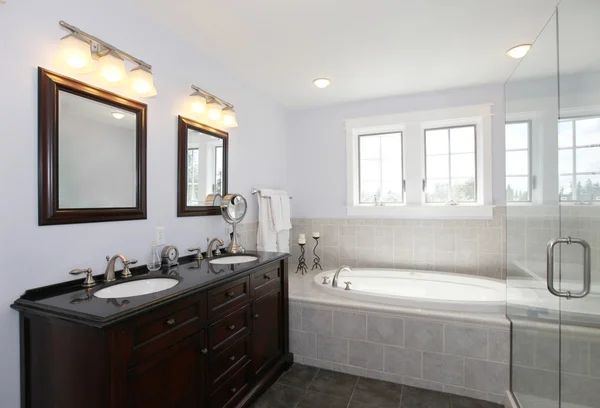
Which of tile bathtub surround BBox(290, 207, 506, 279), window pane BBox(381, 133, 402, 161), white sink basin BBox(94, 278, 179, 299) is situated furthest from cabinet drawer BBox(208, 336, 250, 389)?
window pane BBox(381, 133, 402, 161)

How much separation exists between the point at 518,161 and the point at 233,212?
207 centimetres

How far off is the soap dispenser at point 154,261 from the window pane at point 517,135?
237 centimetres

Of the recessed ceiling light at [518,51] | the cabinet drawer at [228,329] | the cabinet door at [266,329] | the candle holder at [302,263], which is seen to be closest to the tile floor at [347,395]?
the cabinet door at [266,329]

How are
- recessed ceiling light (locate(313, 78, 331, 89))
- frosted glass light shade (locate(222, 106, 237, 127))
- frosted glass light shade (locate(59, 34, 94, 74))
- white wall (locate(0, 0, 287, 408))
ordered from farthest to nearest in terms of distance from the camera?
recessed ceiling light (locate(313, 78, 331, 89)), frosted glass light shade (locate(222, 106, 237, 127)), frosted glass light shade (locate(59, 34, 94, 74)), white wall (locate(0, 0, 287, 408))

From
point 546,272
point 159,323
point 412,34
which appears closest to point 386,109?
point 412,34

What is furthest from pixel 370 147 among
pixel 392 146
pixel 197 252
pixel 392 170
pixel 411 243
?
pixel 197 252

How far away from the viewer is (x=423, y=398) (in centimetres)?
200

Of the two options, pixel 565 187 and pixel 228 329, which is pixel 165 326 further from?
pixel 565 187

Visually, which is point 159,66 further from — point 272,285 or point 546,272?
→ point 546,272

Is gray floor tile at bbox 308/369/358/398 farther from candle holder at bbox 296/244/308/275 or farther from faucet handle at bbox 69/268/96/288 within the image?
faucet handle at bbox 69/268/96/288

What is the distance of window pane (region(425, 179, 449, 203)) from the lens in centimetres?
329

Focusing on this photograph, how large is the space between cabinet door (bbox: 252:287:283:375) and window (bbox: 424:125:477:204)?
207 centimetres

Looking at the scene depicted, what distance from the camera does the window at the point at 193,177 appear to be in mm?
2197

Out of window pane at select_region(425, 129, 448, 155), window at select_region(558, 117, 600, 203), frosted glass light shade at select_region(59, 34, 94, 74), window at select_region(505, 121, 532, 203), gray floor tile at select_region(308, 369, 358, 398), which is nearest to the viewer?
frosted glass light shade at select_region(59, 34, 94, 74)
